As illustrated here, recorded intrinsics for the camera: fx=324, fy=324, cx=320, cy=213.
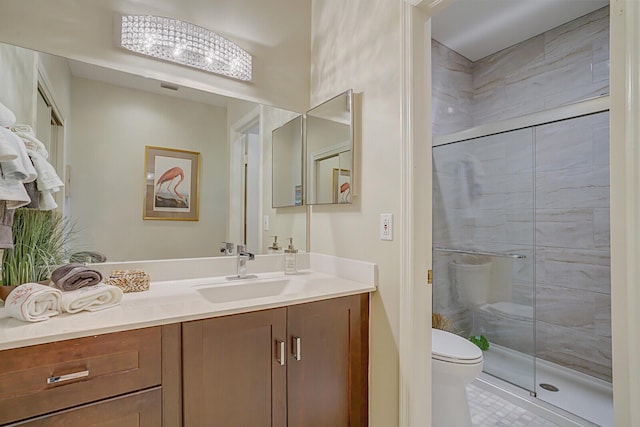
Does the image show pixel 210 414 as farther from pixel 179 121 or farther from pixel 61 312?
pixel 179 121

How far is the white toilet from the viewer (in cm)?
163

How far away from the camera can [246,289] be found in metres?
1.53

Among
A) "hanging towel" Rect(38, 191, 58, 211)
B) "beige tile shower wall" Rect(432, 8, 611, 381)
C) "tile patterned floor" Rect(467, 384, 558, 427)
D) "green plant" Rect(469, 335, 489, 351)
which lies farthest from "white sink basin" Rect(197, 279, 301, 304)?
"green plant" Rect(469, 335, 489, 351)

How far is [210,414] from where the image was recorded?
104 cm

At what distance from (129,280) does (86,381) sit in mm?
503

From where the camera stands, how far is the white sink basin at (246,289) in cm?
144

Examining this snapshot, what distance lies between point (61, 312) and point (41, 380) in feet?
0.66

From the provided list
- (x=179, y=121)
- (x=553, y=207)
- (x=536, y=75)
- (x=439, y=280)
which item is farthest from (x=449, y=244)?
(x=179, y=121)

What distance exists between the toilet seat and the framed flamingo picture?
1447 millimetres

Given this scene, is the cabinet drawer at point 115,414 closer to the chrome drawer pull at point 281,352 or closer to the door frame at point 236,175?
the chrome drawer pull at point 281,352

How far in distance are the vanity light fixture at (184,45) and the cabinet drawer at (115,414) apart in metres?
1.37

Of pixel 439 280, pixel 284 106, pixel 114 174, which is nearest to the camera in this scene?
pixel 114 174

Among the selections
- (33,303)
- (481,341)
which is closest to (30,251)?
(33,303)

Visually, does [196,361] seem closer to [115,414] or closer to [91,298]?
[115,414]
